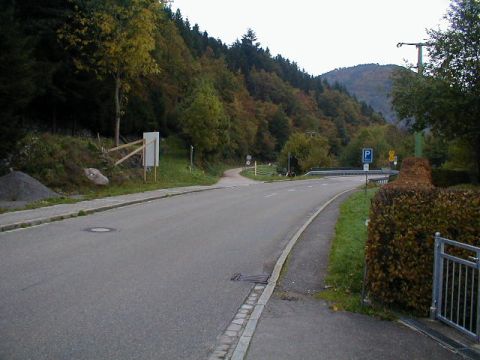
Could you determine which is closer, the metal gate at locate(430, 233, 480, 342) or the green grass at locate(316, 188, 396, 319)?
the metal gate at locate(430, 233, 480, 342)

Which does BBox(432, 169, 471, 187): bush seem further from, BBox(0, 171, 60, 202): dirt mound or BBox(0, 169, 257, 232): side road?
BBox(0, 171, 60, 202): dirt mound

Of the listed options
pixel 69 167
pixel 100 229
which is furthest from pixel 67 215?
pixel 69 167

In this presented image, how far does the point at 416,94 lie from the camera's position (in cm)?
2569

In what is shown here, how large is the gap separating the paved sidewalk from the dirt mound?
1427cm

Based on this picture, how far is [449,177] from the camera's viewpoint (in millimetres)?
31172

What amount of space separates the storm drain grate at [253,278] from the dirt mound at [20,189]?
42.2 feet

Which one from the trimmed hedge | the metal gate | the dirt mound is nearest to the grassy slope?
the dirt mound

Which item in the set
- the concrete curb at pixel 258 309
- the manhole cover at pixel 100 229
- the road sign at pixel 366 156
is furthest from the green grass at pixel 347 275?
the road sign at pixel 366 156

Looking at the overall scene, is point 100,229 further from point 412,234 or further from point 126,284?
point 412,234

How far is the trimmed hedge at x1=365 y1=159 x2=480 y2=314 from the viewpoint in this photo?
6609 millimetres

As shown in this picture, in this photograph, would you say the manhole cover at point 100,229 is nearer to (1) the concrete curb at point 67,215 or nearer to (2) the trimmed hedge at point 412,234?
(1) the concrete curb at point 67,215

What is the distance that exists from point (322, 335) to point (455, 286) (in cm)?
182

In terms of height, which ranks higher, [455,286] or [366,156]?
[366,156]

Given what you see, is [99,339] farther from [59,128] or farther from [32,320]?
[59,128]
